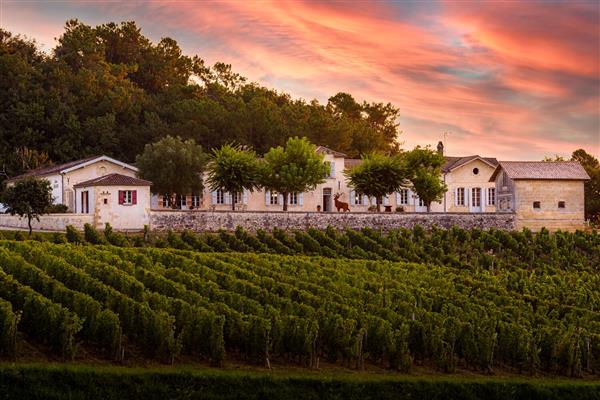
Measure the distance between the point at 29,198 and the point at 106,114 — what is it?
97.7ft

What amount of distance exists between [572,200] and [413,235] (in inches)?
634

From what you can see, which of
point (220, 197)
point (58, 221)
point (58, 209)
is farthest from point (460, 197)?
point (58, 221)

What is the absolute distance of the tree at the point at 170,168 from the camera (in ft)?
206

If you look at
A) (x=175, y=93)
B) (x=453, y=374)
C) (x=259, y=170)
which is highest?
(x=175, y=93)

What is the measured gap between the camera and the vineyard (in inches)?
1019

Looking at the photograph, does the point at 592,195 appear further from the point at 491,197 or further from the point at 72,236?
the point at 72,236

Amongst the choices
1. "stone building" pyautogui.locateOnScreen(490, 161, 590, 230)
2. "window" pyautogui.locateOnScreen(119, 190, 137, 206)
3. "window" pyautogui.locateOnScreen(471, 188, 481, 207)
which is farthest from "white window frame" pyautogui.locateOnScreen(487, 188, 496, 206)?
"window" pyautogui.locateOnScreen(119, 190, 137, 206)

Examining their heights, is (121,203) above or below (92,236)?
above

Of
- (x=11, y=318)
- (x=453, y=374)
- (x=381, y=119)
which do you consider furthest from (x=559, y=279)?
(x=381, y=119)

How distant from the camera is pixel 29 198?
50.1m

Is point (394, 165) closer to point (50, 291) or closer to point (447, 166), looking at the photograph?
point (447, 166)

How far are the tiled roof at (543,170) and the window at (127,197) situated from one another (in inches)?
1011

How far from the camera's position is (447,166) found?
71000 millimetres

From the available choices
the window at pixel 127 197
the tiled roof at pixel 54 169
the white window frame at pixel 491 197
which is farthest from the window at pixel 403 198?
the window at pixel 127 197
